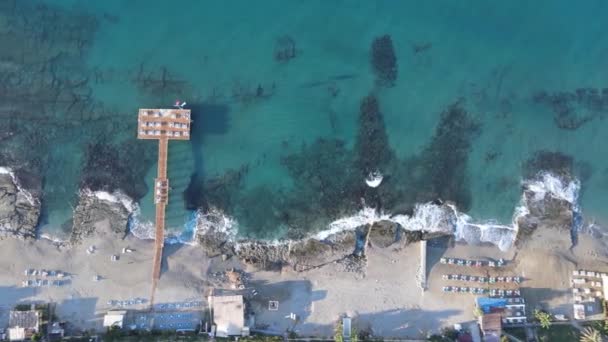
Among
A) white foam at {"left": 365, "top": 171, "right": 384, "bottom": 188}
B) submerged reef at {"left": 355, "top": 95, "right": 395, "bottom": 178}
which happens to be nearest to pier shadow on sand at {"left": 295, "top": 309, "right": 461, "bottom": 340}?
white foam at {"left": 365, "top": 171, "right": 384, "bottom": 188}

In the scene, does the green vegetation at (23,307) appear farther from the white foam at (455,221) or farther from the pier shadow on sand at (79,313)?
the white foam at (455,221)

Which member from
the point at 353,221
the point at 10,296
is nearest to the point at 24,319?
the point at 10,296

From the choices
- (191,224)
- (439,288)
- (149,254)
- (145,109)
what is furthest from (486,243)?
(145,109)

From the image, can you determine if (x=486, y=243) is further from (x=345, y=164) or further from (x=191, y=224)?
(x=191, y=224)

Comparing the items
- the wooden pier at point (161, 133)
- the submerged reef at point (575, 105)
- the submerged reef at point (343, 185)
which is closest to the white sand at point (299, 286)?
the wooden pier at point (161, 133)

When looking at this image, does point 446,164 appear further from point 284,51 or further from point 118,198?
point 118,198

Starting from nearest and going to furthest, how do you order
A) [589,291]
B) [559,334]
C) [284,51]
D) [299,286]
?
[559,334] → [299,286] → [589,291] → [284,51]
